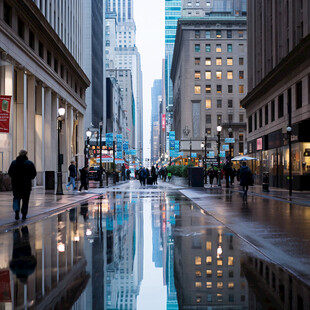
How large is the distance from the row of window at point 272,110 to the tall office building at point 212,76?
45312 mm

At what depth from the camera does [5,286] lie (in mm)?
5887

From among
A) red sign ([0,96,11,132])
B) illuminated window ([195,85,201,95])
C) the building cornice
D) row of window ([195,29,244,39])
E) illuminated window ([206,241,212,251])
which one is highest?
row of window ([195,29,244,39])

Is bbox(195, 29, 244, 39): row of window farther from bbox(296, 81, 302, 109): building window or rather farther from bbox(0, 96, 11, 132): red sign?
bbox(0, 96, 11, 132): red sign

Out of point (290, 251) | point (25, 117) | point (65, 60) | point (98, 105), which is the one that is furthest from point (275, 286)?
point (98, 105)

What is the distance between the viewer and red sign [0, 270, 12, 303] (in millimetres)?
5340

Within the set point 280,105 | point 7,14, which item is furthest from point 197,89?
point 7,14

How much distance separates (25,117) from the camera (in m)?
38.0

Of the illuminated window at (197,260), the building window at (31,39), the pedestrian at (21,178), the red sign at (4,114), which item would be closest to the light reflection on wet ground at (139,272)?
the illuminated window at (197,260)

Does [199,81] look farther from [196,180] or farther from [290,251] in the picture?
[290,251]

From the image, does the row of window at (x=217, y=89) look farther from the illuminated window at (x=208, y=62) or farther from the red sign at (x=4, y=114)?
the red sign at (x=4, y=114)

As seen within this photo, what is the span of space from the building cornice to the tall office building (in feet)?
166

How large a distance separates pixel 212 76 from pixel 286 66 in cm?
6631

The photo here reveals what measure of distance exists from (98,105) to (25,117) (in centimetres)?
6997

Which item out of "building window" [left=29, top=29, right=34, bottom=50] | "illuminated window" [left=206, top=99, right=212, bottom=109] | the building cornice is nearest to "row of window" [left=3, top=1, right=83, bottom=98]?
"building window" [left=29, top=29, right=34, bottom=50]
